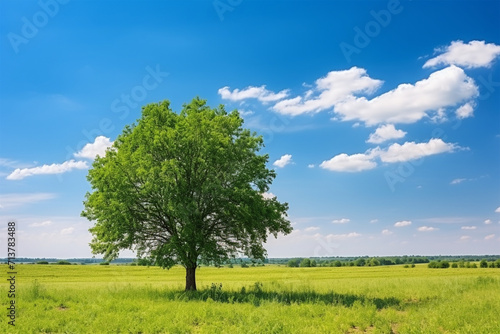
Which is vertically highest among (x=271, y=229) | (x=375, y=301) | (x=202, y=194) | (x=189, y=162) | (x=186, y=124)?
(x=186, y=124)

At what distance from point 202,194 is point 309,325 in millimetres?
13016

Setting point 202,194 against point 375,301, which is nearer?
point 375,301

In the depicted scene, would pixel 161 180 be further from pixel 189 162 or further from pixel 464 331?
pixel 464 331

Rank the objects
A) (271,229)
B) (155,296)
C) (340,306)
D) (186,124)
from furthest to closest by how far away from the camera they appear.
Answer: (271,229) → (186,124) → (155,296) → (340,306)

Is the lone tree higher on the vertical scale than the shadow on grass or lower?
higher

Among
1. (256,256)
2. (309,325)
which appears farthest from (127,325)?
(256,256)

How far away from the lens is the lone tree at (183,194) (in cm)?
2609

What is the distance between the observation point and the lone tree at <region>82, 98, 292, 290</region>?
2609 cm

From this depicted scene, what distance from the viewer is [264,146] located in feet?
100

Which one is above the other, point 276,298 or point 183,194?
point 183,194

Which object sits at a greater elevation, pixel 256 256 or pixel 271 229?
pixel 271 229

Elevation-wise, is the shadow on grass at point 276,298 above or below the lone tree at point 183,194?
below

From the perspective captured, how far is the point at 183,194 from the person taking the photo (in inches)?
1055

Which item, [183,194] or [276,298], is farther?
[183,194]
